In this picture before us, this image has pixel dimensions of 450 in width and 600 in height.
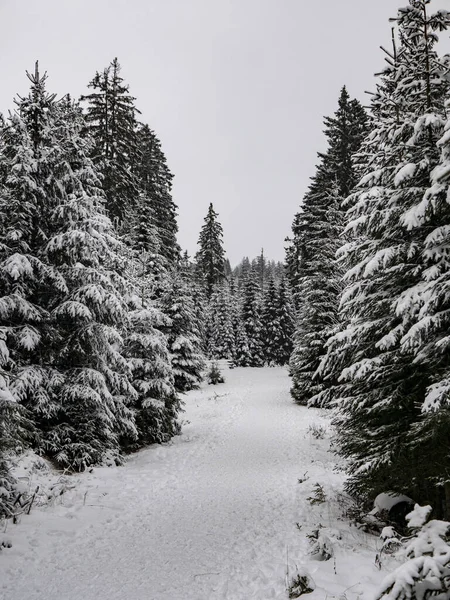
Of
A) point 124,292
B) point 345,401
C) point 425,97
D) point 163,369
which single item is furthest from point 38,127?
point 345,401

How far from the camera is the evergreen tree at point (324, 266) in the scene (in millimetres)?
20031

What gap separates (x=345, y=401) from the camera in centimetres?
767

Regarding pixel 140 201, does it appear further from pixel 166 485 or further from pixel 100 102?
pixel 166 485

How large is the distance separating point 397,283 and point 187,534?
5.99m

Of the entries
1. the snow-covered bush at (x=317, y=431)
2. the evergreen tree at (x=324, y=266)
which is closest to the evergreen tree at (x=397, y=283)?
the snow-covered bush at (x=317, y=431)

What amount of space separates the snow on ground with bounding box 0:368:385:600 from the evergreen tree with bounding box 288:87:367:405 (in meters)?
8.22

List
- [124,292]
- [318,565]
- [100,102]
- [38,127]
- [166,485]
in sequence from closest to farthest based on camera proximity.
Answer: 1. [318,565]
2. [166,485]
3. [38,127]
4. [124,292]
5. [100,102]

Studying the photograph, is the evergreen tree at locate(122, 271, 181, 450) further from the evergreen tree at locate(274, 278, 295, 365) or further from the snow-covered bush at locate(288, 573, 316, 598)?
the evergreen tree at locate(274, 278, 295, 365)

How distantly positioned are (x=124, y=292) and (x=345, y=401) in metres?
7.36

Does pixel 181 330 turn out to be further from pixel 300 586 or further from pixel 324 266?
pixel 300 586

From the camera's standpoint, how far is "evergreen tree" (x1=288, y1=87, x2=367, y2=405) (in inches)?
789

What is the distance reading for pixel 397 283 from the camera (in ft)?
23.3

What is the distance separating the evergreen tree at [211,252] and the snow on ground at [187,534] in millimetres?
45862

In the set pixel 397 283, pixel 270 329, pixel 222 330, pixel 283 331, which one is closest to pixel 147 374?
pixel 397 283
